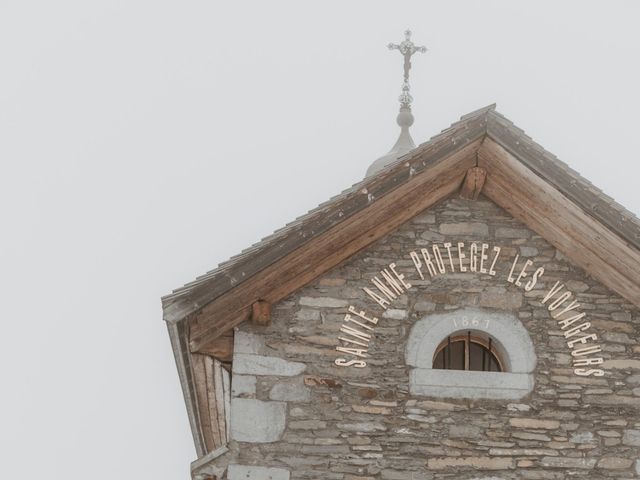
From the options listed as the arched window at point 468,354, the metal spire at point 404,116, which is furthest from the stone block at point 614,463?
the metal spire at point 404,116

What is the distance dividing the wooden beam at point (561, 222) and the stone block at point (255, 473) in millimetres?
3085

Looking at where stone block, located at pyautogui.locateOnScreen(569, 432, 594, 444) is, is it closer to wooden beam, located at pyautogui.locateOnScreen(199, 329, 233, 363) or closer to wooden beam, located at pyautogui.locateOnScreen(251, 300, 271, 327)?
wooden beam, located at pyautogui.locateOnScreen(251, 300, 271, 327)

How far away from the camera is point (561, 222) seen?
11.1 metres

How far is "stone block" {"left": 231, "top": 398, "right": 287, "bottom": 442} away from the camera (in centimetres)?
1049

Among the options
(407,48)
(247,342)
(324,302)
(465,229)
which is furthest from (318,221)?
(407,48)

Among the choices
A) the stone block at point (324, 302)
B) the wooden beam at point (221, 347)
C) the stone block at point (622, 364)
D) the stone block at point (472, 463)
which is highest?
the stone block at point (324, 302)

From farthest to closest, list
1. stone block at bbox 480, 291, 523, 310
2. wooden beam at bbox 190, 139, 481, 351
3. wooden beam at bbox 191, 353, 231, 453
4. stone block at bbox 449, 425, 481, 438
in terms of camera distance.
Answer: wooden beam at bbox 191, 353, 231, 453, stone block at bbox 480, 291, 523, 310, wooden beam at bbox 190, 139, 481, 351, stone block at bbox 449, 425, 481, 438

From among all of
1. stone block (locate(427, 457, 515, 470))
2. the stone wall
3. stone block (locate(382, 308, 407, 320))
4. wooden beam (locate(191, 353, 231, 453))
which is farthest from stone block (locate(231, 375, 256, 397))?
stone block (locate(427, 457, 515, 470))

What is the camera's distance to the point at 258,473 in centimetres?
1037

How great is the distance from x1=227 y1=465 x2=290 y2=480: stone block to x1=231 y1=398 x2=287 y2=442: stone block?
229 millimetres

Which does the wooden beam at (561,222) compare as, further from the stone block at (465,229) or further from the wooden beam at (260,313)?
the wooden beam at (260,313)

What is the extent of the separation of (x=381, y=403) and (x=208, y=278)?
5.70 feet

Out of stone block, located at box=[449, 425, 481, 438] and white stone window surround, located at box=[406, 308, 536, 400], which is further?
white stone window surround, located at box=[406, 308, 536, 400]

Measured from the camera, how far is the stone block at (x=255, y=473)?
33.9ft
